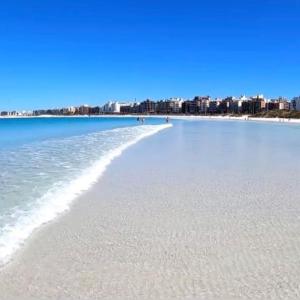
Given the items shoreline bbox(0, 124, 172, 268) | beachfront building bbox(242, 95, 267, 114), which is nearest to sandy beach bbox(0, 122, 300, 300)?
shoreline bbox(0, 124, 172, 268)

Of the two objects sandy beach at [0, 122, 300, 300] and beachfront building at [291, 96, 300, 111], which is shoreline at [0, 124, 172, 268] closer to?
sandy beach at [0, 122, 300, 300]

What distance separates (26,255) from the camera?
4.43 meters

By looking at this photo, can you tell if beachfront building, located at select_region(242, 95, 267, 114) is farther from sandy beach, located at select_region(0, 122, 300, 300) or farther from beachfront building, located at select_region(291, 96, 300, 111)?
sandy beach, located at select_region(0, 122, 300, 300)

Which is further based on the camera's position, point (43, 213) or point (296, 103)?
point (296, 103)

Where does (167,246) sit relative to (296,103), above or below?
below

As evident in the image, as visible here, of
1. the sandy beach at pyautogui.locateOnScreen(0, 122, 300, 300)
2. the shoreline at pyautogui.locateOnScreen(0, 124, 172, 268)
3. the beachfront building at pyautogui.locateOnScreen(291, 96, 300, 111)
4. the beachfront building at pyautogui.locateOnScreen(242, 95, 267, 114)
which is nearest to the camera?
the sandy beach at pyautogui.locateOnScreen(0, 122, 300, 300)

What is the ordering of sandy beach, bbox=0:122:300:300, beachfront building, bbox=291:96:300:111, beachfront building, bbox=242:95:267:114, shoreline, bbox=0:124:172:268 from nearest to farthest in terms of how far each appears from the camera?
1. sandy beach, bbox=0:122:300:300
2. shoreline, bbox=0:124:172:268
3. beachfront building, bbox=291:96:300:111
4. beachfront building, bbox=242:95:267:114

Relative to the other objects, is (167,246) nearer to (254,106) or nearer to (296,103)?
(296,103)

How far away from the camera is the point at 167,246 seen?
4.70 meters

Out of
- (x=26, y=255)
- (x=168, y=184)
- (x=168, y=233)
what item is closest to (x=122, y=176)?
(x=168, y=184)

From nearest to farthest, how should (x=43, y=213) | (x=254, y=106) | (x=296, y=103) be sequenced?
(x=43, y=213)
(x=296, y=103)
(x=254, y=106)

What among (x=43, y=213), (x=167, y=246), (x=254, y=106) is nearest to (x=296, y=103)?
(x=254, y=106)

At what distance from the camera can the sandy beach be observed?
3.59m

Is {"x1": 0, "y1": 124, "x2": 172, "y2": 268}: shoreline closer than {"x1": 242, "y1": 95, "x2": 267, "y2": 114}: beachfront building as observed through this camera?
Yes
